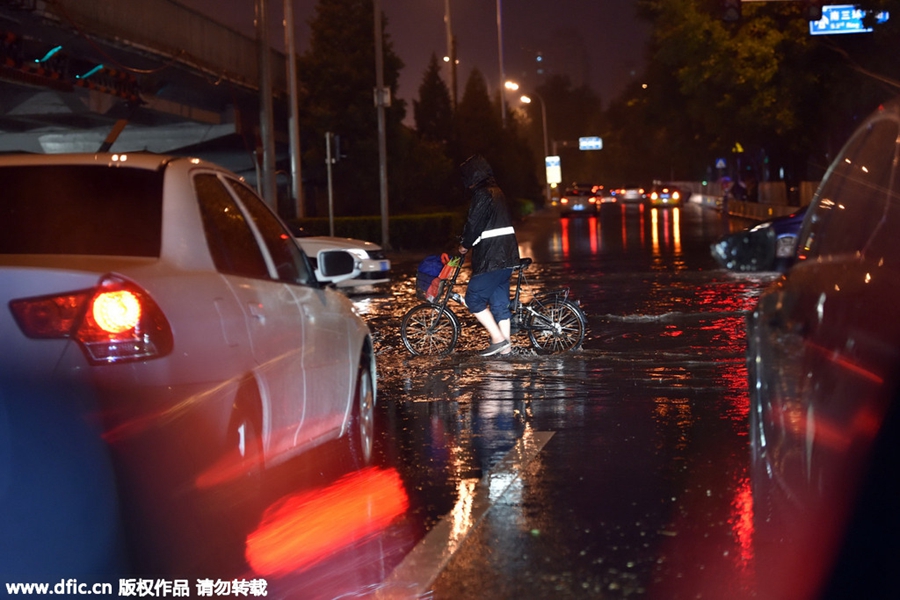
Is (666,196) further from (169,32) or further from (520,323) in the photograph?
(520,323)

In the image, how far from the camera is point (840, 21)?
107 feet

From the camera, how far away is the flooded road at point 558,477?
509 cm

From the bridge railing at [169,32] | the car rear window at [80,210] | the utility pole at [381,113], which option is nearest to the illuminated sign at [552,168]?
the bridge railing at [169,32]

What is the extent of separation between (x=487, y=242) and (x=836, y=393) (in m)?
7.85

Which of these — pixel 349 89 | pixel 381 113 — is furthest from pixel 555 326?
pixel 349 89

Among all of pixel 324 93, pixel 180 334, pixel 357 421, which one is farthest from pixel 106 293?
pixel 324 93

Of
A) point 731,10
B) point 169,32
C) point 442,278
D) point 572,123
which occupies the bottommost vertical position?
point 442,278

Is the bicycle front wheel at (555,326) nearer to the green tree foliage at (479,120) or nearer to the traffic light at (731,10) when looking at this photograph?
the traffic light at (731,10)

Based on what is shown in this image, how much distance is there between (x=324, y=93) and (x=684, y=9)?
496 inches

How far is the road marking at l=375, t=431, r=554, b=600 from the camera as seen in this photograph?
4.99 metres

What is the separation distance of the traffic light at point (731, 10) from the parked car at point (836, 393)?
21.4 m

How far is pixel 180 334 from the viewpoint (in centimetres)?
448

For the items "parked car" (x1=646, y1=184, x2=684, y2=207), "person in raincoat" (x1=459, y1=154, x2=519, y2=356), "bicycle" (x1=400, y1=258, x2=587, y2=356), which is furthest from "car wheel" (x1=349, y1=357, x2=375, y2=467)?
"parked car" (x1=646, y1=184, x2=684, y2=207)

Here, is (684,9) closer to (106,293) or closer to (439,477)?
(439,477)
